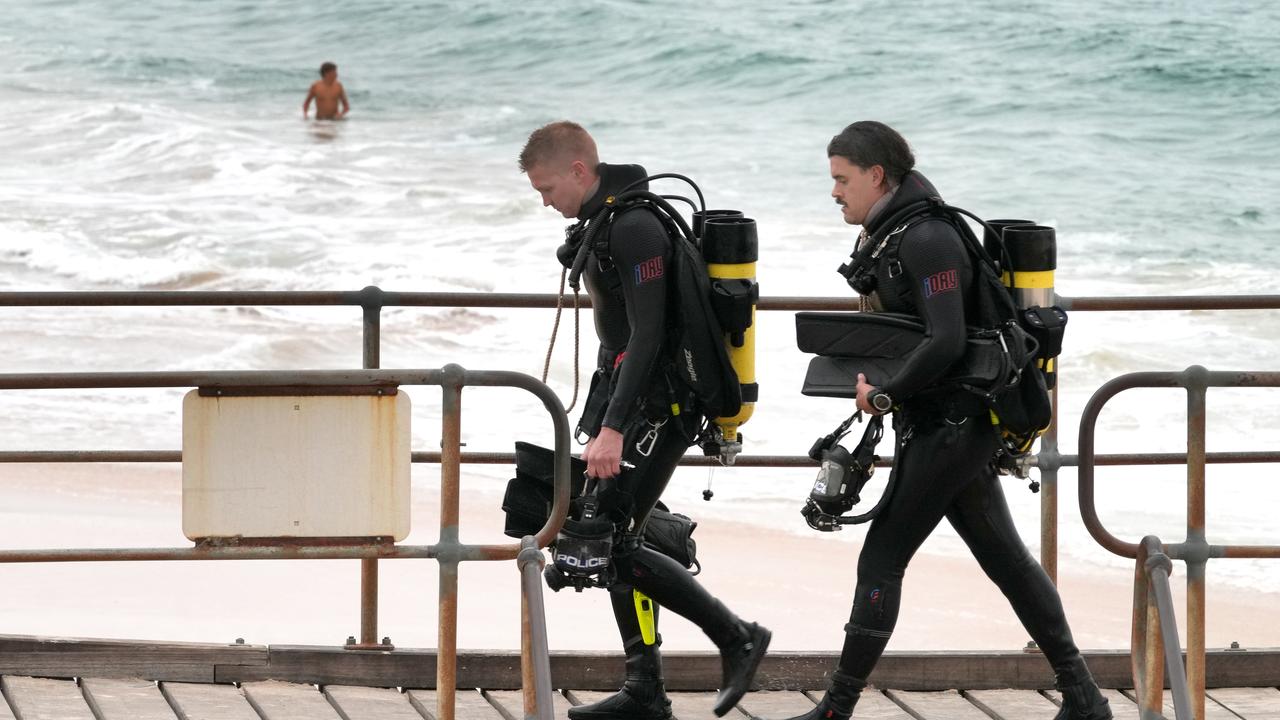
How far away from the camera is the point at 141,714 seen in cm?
447

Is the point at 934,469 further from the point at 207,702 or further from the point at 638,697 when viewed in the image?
the point at 207,702

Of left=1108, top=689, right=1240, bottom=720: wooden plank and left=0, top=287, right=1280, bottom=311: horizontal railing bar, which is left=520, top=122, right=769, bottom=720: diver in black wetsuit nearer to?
left=0, top=287, right=1280, bottom=311: horizontal railing bar

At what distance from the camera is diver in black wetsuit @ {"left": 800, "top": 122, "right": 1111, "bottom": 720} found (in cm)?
407

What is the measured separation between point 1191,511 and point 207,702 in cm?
266

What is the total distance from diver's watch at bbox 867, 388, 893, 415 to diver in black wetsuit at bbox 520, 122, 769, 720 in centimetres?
52

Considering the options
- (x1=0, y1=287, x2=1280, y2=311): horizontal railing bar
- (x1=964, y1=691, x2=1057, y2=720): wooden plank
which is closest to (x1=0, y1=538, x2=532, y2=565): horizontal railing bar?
(x1=0, y1=287, x2=1280, y2=311): horizontal railing bar

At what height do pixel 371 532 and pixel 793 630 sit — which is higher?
pixel 371 532

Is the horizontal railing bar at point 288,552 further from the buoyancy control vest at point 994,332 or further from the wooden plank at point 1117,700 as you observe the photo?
the wooden plank at point 1117,700

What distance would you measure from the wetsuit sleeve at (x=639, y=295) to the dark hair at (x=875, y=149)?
51 cm

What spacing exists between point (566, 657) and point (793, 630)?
301 centimetres

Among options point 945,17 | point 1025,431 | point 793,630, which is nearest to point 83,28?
point 945,17

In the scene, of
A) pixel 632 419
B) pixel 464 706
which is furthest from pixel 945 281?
pixel 464 706

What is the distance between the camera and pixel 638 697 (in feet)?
15.3

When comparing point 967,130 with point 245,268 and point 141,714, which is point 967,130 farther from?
point 141,714
